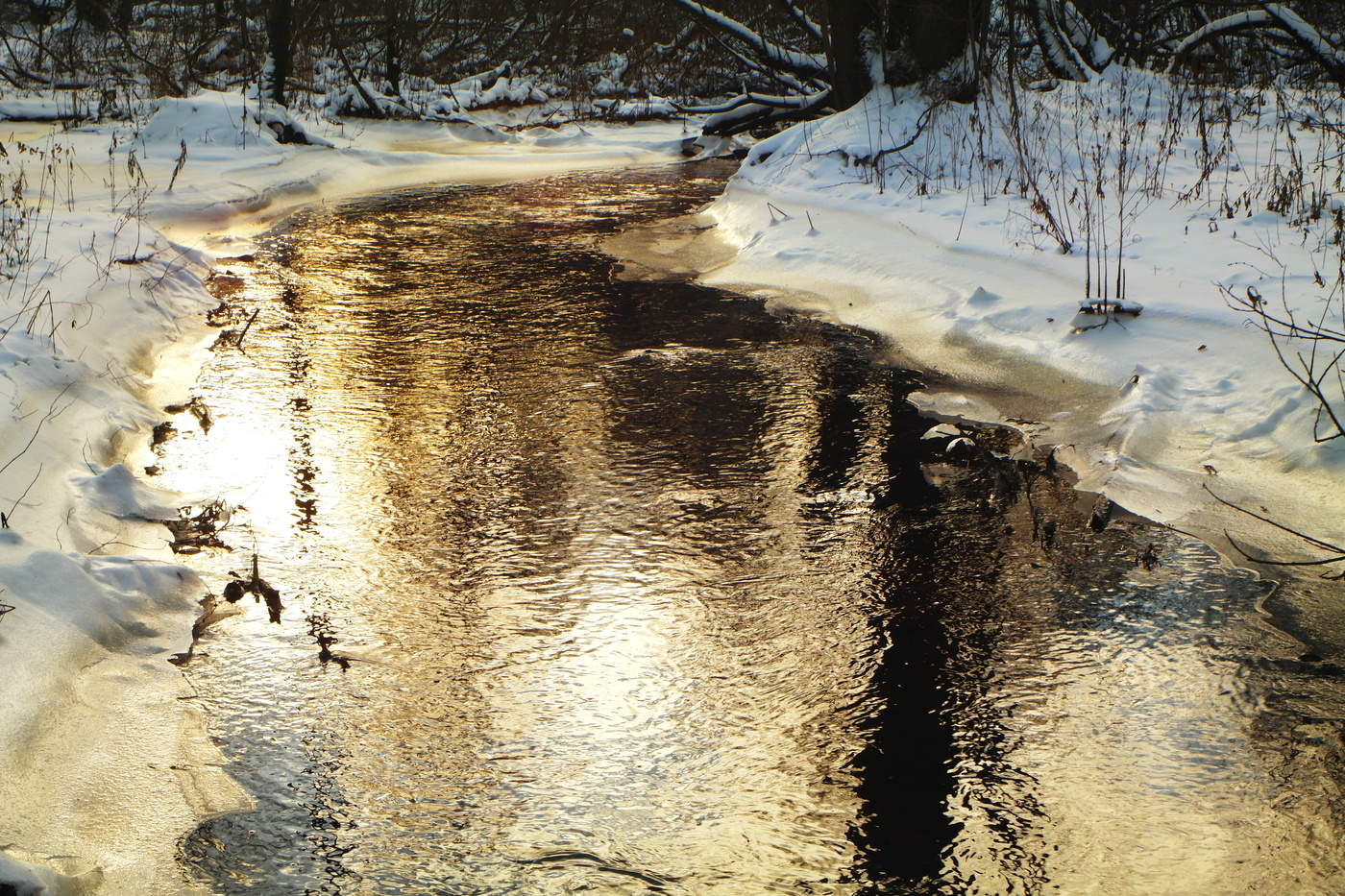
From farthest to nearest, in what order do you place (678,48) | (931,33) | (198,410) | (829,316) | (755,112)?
(678,48) < (755,112) < (931,33) < (829,316) < (198,410)

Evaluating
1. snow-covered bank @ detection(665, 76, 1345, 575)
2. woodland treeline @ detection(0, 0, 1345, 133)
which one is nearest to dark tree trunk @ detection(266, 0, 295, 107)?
woodland treeline @ detection(0, 0, 1345, 133)

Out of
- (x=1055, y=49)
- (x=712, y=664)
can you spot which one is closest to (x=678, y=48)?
(x=1055, y=49)

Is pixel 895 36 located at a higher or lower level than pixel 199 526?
higher

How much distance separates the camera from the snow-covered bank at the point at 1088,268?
4836 mm

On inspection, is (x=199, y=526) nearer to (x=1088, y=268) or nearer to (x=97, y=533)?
(x=97, y=533)

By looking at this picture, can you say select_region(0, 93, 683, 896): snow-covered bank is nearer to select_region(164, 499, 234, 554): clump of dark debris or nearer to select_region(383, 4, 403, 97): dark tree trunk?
select_region(164, 499, 234, 554): clump of dark debris

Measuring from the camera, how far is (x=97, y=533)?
418cm

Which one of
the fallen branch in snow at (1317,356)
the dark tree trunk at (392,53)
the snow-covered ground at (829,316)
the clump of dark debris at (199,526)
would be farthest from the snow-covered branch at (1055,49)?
the clump of dark debris at (199,526)

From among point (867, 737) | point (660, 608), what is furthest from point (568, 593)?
point (867, 737)

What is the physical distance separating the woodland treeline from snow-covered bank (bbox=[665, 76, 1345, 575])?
840mm

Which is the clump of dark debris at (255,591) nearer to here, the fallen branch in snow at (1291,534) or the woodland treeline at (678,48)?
the fallen branch in snow at (1291,534)

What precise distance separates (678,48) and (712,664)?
23.3 metres

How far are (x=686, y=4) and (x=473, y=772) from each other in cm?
1333

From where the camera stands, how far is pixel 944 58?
1183cm
